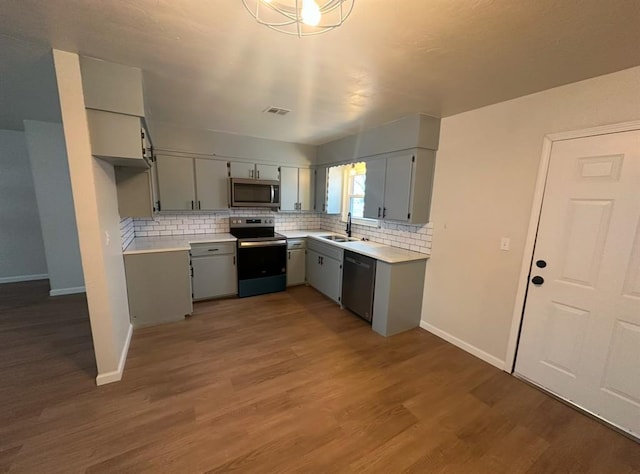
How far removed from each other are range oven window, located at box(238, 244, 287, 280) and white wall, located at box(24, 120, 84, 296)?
8.52ft

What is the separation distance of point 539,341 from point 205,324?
3324mm

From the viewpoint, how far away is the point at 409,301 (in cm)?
302

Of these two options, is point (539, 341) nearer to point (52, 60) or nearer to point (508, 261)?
point (508, 261)

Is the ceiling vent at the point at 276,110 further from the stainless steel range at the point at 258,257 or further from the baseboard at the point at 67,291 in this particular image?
the baseboard at the point at 67,291

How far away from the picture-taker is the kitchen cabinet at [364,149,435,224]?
9.34ft

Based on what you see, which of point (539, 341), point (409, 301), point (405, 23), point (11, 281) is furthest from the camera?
point (11, 281)

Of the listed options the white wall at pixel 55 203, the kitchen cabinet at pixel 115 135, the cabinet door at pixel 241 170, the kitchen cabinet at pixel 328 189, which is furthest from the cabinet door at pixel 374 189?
the white wall at pixel 55 203

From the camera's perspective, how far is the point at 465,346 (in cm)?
270

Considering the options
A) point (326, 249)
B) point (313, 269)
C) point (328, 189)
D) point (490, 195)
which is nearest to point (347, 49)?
point (490, 195)

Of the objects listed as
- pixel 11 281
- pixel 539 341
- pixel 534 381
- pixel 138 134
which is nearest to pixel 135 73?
pixel 138 134

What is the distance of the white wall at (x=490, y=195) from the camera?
73.1 inches

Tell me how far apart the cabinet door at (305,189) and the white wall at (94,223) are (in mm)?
2605

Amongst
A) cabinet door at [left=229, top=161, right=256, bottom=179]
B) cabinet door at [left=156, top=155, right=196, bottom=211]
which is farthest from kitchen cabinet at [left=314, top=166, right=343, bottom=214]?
cabinet door at [left=156, top=155, right=196, bottom=211]

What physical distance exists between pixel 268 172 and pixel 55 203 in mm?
3109
